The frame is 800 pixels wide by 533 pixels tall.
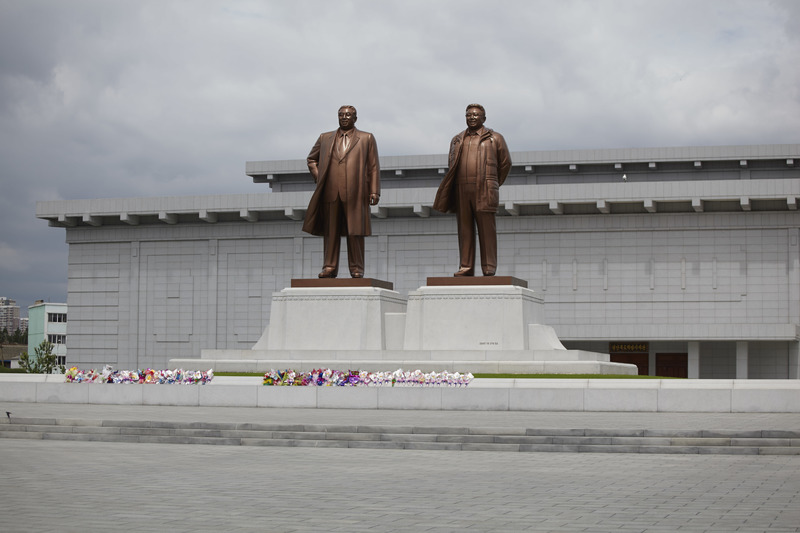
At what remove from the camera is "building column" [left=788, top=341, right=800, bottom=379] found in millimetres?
34844

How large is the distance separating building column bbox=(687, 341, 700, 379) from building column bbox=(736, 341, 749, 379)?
1.36m

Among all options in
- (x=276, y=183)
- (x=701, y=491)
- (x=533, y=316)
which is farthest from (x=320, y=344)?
(x=276, y=183)

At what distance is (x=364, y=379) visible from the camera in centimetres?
1903

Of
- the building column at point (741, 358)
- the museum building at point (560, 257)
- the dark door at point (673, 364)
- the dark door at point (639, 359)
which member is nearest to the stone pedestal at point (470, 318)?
the museum building at point (560, 257)

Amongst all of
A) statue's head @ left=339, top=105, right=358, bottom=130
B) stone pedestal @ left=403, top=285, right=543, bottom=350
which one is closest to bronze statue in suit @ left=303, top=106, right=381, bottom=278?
statue's head @ left=339, top=105, right=358, bottom=130

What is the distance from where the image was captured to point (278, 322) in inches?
990

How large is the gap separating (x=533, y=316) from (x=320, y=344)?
5.37m

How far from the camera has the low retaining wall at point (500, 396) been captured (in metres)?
16.8

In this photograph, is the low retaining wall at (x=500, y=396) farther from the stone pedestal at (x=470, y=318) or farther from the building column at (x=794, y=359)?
the building column at (x=794, y=359)

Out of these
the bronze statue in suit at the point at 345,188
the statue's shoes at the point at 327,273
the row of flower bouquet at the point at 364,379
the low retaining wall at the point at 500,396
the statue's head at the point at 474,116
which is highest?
the statue's head at the point at 474,116

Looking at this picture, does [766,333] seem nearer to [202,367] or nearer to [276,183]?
[202,367]

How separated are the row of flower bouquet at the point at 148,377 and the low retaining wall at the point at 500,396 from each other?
2.51 feet

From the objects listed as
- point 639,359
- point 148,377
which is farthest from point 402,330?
point 639,359

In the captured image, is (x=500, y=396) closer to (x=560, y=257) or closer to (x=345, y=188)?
(x=345, y=188)
